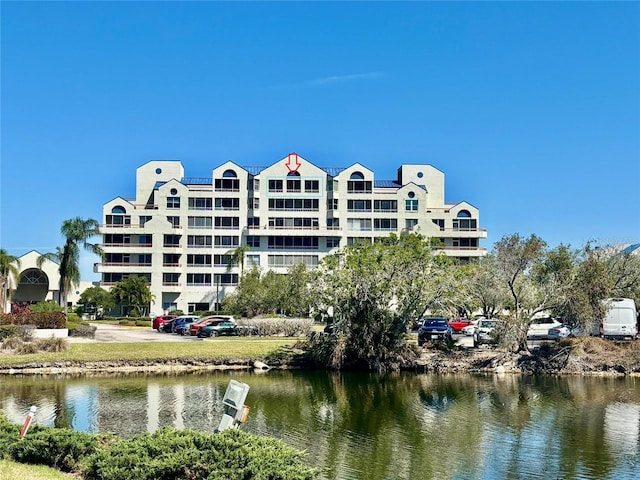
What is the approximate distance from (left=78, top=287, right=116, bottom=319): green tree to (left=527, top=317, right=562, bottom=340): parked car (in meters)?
54.4

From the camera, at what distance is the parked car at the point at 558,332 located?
47844mm

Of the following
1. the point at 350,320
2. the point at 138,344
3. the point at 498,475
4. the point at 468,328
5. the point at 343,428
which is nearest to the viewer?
the point at 498,475

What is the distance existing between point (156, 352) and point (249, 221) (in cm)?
5267

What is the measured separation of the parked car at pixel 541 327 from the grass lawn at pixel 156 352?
19.3m

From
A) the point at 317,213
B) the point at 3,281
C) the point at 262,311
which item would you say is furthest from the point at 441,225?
the point at 3,281

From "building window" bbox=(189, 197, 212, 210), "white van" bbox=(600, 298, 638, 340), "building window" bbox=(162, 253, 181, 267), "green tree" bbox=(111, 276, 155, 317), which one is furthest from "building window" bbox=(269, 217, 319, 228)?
"white van" bbox=(600, 298, 638, 340)

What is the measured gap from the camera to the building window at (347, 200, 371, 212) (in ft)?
305

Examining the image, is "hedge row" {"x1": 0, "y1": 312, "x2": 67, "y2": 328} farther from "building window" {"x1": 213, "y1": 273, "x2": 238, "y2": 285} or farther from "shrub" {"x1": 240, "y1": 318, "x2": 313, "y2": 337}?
"building window" {"x1": 213, "y1": 273, "x2": 238, "y2": 285}

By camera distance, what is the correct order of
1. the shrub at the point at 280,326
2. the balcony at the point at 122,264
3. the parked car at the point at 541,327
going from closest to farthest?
the parked car at the point at 541,327 → the shrub at the point at 280,326 → the balcony at the point at 122,264

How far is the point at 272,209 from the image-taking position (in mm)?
92125

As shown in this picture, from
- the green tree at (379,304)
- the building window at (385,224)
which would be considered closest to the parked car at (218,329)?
the green tree at (379,304)

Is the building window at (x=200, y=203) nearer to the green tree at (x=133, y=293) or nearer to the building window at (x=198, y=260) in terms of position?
the building window at (x=198, y=260)

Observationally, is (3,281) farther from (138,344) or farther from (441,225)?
(441,225)

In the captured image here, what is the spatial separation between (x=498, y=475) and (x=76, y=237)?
54351 millimetres
